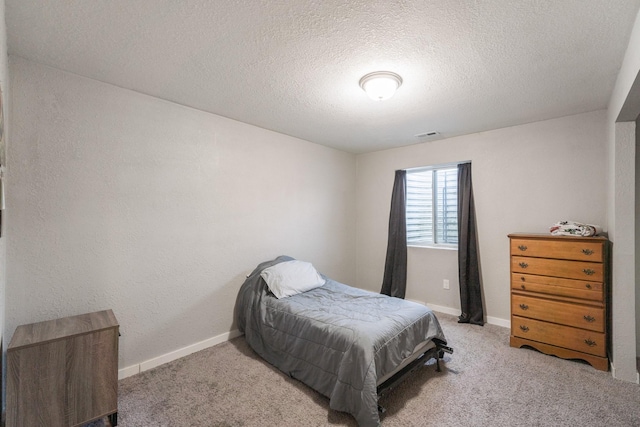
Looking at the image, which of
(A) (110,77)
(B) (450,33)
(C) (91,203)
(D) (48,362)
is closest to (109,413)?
(D) (48,362)

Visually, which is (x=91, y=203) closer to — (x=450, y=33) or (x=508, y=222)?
(x=450, y=33)

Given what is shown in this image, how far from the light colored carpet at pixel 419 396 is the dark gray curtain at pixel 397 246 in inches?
60.9

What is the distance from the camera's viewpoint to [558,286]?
2.56 metres

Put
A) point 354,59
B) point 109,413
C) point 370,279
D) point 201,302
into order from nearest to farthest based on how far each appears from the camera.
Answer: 1. point 109,413
2. point 354,59
3. point 201,302
4. point 370,279

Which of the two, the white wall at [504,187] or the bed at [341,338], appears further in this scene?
the white wall at [504,187]

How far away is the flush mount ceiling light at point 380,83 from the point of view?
2.04 meters

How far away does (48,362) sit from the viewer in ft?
5.10

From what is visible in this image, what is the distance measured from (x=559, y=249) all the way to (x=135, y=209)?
149 inches

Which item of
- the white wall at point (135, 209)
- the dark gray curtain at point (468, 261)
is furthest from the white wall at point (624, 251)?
the white wall at point (135, 209)

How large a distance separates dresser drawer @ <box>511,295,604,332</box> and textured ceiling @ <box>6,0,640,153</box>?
1860mm

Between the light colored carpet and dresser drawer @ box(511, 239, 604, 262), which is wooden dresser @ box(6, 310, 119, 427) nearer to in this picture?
the light colored carpet

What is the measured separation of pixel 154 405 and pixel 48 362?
0.74 metres

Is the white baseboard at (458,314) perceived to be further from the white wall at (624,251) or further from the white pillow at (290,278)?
the white pillow at (290,278)

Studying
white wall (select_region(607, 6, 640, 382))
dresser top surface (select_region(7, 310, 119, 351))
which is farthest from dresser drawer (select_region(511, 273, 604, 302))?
dresser top surface (select_region(7, 310, 119, 351))
